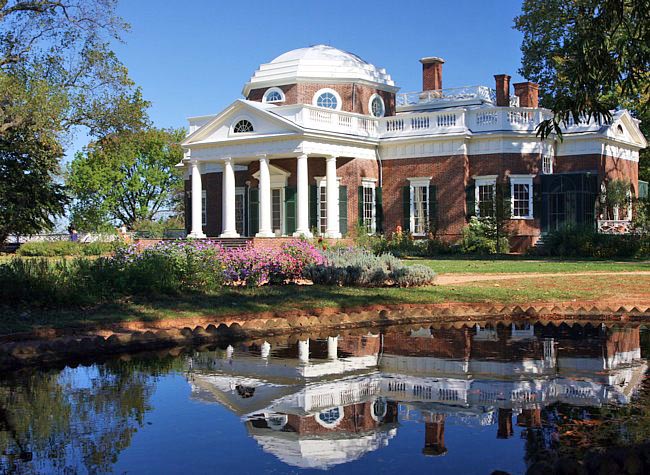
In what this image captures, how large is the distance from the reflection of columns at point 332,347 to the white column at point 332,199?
2191cm

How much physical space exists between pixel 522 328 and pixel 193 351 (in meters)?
5.33

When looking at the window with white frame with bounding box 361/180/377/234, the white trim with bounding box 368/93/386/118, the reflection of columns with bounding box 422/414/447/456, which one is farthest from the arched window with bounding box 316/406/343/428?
the white trim with bounding box 368/93/386/118

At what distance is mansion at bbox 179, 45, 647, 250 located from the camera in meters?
33.2

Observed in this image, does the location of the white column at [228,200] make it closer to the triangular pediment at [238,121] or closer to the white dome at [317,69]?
the triangular pediment at [238,121]

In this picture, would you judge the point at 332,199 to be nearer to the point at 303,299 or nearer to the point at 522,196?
the point at 522,196

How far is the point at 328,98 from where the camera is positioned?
37406mm

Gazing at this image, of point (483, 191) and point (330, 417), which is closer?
point (330, 417)

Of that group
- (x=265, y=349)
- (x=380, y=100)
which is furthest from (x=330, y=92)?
(x=265, y=349)

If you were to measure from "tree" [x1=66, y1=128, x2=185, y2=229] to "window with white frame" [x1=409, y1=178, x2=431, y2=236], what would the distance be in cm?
2791

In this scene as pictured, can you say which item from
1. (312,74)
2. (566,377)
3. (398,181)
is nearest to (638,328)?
(566,377)

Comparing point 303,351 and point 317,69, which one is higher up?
point 317,69

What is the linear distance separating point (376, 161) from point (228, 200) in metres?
7.07

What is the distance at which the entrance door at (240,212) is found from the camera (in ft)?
124

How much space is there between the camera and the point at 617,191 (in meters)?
33.0
